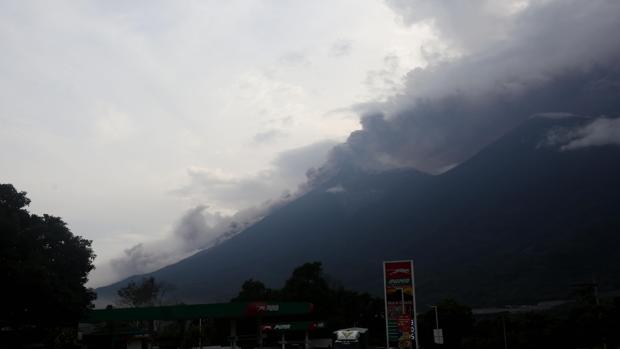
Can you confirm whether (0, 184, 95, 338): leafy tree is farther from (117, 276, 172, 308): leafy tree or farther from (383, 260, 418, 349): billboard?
(117, 276, 172, 308): leafy tree

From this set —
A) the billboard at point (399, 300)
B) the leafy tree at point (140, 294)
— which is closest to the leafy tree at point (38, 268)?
the billboard at point (399, 300)

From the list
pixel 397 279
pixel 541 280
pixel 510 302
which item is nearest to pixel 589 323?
pixel 397 279

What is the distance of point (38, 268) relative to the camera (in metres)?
43.1

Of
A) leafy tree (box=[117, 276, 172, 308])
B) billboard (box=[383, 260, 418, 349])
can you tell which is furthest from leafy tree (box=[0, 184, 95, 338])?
leafy tree (box=[117, 276, 172, 308])

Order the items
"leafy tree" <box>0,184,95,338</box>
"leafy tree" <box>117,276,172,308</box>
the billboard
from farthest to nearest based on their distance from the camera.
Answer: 1. "leafy tree" <box>117,276,172,308</box>
2. "leafy tree" <box>0,184,95,338</box>
3. the billboard

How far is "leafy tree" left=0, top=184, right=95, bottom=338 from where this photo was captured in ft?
140

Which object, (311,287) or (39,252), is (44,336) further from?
(311,287)

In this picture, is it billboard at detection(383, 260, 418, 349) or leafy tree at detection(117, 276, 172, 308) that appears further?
leafy tree at detection(117, 276, 172, 308)

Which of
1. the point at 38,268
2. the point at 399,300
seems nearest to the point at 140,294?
the point at 38,268

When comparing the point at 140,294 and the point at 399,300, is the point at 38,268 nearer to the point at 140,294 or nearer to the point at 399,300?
the point at 399,300

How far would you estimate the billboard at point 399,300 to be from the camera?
39.6 meters

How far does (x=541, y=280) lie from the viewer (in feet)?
603

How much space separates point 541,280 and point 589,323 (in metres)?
Answer: 119

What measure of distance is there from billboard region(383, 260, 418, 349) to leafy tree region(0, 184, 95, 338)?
24.2 meters
